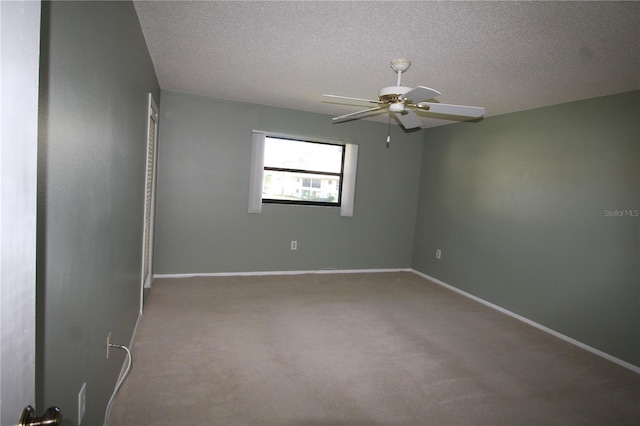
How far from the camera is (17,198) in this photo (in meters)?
0.54

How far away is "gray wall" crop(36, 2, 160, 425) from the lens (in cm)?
99

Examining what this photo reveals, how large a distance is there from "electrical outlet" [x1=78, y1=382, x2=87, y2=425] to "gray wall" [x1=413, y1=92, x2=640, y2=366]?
375cm

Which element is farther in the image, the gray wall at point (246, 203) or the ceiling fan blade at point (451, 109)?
the gray wall at point (246, 203)

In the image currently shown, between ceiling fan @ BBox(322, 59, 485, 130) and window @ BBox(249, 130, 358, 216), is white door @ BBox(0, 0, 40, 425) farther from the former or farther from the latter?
window @ BBox(249, 130, 358, 216)

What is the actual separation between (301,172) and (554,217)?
9.67 feet

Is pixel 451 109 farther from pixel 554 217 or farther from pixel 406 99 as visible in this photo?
pixel 554 217

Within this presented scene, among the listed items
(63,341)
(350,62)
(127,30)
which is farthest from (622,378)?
(127,30)

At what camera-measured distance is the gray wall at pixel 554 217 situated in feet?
10.0

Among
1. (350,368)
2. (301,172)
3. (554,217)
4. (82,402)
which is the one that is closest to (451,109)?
(350,368)

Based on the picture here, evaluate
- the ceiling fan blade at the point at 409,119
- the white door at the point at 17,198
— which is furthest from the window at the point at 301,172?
the white door at the point at 17,198

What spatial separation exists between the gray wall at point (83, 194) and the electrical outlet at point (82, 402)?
0.05m

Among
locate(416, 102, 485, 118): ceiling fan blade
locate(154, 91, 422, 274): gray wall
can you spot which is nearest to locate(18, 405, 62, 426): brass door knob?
locate(416, 102, 485, 118): ceiling fan blade

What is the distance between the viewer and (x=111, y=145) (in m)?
1.73

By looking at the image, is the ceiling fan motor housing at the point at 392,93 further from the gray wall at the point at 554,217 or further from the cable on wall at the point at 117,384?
the gray wall at the point at 554,217
